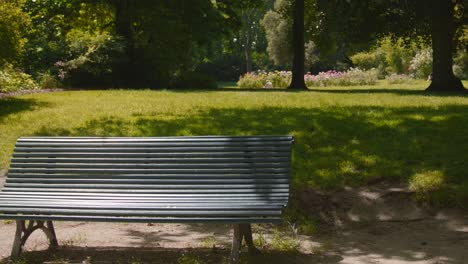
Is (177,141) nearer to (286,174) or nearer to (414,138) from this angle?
(286,174)

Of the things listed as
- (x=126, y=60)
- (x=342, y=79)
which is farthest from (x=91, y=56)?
(x=342, y=79)

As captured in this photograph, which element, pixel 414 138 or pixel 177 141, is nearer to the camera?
pixel 177 141

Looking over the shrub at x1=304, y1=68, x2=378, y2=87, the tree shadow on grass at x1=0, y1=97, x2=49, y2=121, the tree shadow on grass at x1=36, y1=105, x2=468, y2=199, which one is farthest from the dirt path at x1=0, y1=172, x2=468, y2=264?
the shrub at x1=304, y1=68, x2=378, y2=87

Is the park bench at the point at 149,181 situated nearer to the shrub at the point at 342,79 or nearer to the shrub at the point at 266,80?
the shrub at the point at 266,80

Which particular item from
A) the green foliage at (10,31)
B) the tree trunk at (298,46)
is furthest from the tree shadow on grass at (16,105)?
the tree trunk at (298,46)

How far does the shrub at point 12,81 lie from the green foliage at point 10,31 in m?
1.92

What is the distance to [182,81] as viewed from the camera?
87.5ft

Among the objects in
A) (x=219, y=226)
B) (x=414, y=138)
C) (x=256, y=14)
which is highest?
(x=256, y=14)

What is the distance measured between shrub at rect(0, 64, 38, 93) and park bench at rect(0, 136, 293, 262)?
1116 cm

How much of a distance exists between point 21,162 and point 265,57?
71.8 metres

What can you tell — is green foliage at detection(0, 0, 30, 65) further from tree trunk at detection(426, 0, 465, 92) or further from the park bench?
tree trunk at detection(426, 0, 465, 92)

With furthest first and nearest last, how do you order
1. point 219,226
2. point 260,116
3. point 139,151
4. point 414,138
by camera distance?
point 260,116, point 414,138, point 219,226, point 139,151

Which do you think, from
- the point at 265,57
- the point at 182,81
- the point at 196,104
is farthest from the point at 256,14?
the point at 196,104

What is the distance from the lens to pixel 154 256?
579 cm
